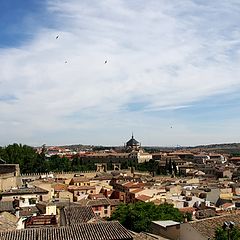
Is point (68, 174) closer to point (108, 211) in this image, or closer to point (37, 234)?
point (108, 211)

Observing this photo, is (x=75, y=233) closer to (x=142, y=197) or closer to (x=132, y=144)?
(x=142, y=197)

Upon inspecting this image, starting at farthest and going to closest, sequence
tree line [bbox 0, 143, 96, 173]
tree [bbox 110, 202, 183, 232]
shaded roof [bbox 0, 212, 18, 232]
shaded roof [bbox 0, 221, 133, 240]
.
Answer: tree line [bbox 0, 143, 96, 173] → tree [bbox 110, 202, 183, 232] → shaded roof [bbox 0, 212, 18, 232] → shaded roof [bbox 0, 221, 133, 240]

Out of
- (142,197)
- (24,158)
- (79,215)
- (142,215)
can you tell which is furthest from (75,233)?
(24,158)

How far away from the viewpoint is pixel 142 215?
16734 millimetres

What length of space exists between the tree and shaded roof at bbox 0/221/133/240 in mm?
5587

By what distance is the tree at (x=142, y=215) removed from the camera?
16.3 meters

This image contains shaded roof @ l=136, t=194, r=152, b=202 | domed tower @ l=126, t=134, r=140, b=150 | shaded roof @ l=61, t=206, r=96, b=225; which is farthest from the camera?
domed tower @ l=126, t=134, r=140, b=150

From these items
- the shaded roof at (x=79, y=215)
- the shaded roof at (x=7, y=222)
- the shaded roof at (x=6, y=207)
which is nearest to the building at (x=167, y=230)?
the shaded roof at (x=79, y=215)

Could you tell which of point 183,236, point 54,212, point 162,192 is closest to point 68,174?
point 162,192

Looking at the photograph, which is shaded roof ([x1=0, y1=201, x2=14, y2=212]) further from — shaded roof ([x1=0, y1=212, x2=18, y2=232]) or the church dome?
the church dome

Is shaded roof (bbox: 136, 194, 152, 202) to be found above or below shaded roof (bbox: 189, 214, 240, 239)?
below

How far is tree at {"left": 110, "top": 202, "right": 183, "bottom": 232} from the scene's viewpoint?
16344mm

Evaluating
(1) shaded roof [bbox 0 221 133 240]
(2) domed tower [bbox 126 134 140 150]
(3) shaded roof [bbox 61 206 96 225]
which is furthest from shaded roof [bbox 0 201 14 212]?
(2) domed tower [bbox 126 134 140 150]

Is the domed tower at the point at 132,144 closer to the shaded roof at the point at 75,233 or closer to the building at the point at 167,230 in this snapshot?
the building at the point at 167,230
